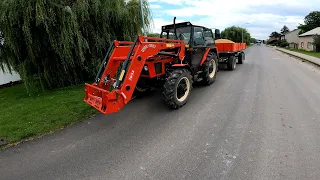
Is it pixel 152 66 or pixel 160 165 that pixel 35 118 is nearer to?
pixel 152 66

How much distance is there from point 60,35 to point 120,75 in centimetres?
398

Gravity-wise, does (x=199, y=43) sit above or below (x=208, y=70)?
above

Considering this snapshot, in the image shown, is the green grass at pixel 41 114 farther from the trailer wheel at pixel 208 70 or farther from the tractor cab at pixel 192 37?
the trailer wheel at pixel 208 70

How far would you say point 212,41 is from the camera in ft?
28.6

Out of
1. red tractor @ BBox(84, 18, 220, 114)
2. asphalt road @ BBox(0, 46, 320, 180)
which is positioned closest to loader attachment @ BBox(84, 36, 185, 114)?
red tractor @ BBox(84, 18, 220, 114)

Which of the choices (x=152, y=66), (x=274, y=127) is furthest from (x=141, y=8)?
(x=274, y=127)

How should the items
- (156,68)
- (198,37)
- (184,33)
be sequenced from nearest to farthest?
(156,68) < (184,33) < (198,37)

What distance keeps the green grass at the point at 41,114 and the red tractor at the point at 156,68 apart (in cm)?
85

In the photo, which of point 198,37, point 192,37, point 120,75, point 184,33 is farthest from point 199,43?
point 120,75

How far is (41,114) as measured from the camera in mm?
5617

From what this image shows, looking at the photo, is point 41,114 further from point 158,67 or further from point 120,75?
point 158,67

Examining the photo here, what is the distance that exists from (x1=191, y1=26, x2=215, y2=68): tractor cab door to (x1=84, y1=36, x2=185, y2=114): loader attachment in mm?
1192

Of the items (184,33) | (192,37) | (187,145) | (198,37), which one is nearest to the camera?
(187,145)

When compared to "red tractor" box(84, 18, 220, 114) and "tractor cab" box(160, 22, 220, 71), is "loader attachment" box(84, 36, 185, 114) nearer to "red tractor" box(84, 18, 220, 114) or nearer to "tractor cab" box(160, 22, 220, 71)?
"red tractor" box(84, 18, 220, 114)
